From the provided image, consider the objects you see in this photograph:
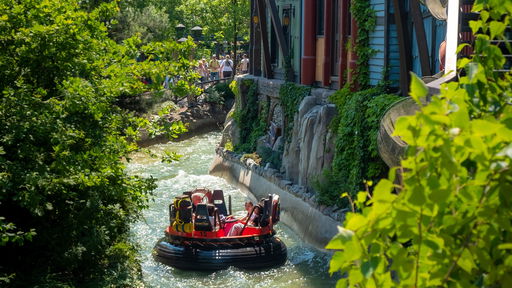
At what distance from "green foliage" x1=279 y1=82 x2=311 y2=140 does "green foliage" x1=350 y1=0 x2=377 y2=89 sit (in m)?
3.04

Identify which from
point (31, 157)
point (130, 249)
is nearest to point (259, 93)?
point (130, 249)

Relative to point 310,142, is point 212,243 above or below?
below

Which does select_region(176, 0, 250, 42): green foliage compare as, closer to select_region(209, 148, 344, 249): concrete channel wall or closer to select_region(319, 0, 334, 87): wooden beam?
select_region(209, 148, 344, 249): concrete channel wall

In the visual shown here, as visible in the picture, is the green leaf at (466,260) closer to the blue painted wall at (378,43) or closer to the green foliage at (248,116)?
the blue painted wall at (378,43)

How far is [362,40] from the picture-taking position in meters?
17.9

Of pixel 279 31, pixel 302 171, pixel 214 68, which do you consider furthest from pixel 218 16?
pixel 302 171

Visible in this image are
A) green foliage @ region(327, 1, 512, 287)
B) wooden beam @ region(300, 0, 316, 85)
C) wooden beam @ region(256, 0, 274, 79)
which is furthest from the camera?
wooden beam @ region(256, 0, 274, 79)

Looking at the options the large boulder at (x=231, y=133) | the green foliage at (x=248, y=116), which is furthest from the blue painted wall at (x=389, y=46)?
the large boulder at (x=231, y=133)

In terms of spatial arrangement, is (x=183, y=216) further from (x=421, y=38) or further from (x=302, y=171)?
(x=421, y=38)

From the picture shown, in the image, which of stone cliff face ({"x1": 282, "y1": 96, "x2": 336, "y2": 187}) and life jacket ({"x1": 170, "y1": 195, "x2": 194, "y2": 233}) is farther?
stone cliff face ({"x1": 282, "y1": 96, "x2": 336, "y2": 187})

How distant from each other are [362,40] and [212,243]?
565 centimetres

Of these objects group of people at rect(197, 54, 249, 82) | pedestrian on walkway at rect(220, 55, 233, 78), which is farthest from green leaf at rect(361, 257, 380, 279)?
pedestrian on walkway at rect(220, 55, 233, 78)

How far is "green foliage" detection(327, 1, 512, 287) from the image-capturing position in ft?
8.63

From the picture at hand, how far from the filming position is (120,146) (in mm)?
10602
